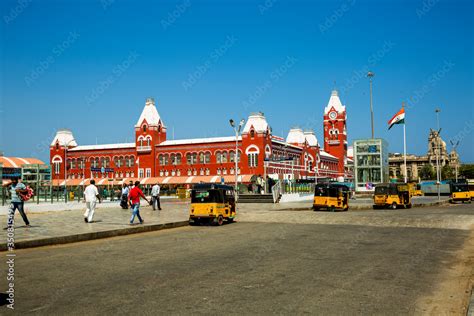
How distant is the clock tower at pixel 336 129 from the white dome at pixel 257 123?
34.8 meters

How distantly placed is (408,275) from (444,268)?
Answer: 1.53 meters

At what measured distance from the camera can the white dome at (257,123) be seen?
259 ft

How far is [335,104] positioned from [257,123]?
3687 cm

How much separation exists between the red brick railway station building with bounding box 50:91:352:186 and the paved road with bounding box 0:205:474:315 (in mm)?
60648

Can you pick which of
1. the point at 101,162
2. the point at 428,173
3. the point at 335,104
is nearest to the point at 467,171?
the point at 428,173

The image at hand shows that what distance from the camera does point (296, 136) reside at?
9650 centimetres

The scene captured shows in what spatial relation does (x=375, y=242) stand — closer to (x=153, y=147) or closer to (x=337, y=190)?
(x=337, y=190)

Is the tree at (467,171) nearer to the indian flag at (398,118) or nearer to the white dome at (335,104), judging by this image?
the white dome at (335,104)

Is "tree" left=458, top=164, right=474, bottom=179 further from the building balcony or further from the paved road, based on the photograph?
the paved road

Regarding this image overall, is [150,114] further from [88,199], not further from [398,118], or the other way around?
[88,199]

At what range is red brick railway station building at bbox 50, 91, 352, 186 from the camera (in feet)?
260

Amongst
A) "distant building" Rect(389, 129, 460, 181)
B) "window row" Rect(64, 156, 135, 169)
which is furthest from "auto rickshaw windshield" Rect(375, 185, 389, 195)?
"distant building" Rect(389, 129, 460, 181)

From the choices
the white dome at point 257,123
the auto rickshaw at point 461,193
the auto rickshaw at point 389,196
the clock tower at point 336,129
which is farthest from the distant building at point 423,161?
the auto rickshaw at point 389,196

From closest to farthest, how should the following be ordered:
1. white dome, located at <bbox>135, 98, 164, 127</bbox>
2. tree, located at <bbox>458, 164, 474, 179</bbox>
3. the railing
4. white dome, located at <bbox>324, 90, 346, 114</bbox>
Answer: the railing < white dome, located at <bbox>135, 98, 164, 127</bbox> < white dome, located at <bbox>324, 90, 346, 114</bbox> < tree, located at <bbox>458, 164, 474, 179</bbox>
